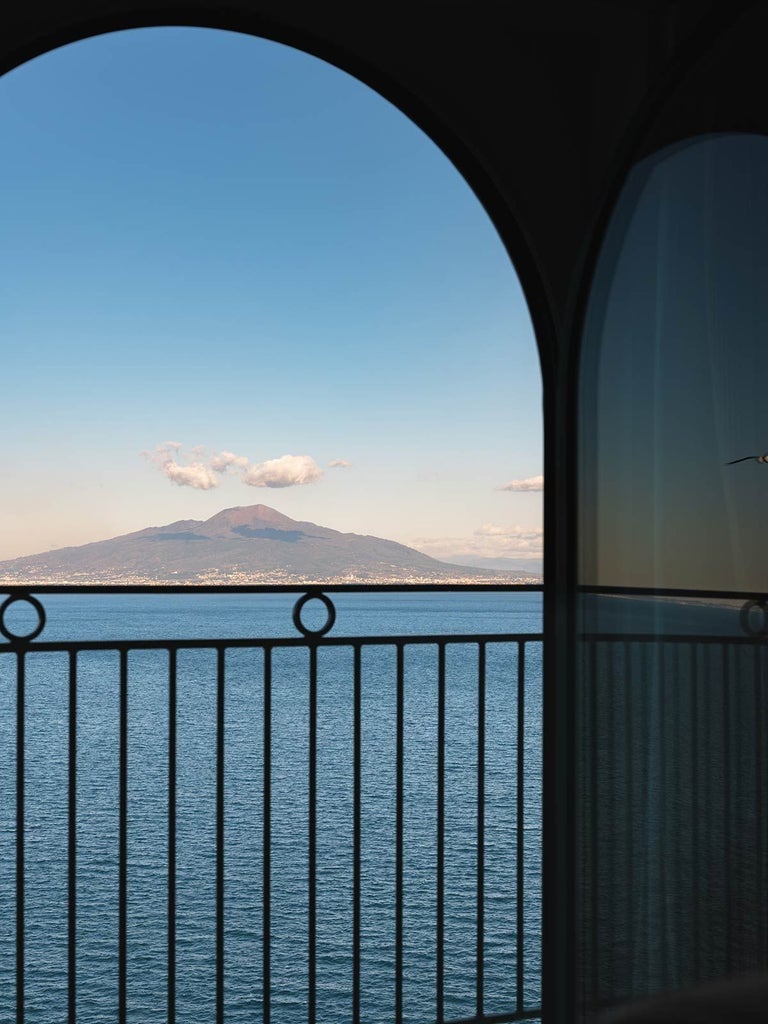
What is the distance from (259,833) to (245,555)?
1676cm

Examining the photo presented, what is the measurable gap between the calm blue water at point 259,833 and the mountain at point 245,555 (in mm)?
3376

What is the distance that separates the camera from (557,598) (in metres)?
1.87

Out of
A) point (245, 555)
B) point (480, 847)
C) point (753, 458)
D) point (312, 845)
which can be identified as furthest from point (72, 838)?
point (245, 555)

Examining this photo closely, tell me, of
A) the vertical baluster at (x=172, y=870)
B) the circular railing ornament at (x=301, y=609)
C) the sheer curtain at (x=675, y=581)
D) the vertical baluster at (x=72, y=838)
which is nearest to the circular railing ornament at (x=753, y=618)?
the sheer curtain at (x=675, y=581)

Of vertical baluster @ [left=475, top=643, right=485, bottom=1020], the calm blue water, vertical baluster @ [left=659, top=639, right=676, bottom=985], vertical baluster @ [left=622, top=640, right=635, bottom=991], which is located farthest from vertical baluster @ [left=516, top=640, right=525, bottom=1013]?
the calm blue water

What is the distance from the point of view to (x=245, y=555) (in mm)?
38719

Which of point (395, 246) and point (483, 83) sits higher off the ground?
point (395, 246)

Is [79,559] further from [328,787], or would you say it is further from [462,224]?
[462,224]

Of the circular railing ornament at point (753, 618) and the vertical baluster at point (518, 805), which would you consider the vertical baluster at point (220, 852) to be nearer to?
the vertical baluster at point (518, 805)

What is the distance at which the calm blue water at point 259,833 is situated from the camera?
17.9m

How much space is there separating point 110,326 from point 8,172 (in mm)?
9267

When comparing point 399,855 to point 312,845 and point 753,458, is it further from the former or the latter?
point 753,458

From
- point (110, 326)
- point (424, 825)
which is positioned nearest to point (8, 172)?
point (110, 326)

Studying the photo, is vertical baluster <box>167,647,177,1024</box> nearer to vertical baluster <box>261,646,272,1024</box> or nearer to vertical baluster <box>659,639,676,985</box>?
vertical baluster <box>261,646,272,1024</box>
